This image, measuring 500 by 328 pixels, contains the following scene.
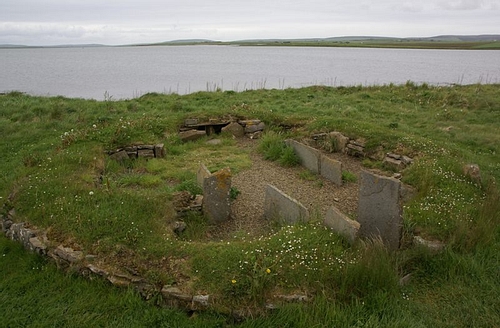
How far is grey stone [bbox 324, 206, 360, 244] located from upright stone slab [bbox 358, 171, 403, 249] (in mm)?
428

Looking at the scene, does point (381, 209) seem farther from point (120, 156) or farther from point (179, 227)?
point (120, 156)

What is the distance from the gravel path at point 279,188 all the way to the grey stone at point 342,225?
0.44 metres

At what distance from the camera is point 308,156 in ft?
27.7

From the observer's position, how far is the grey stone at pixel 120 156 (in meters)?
9.13

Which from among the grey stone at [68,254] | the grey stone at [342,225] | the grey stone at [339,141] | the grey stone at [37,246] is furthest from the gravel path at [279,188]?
the grey stone at [37,246]

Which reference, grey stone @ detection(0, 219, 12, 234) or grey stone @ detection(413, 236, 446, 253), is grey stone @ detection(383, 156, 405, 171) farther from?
grey stone @ detection(0, 219, 12, 234)

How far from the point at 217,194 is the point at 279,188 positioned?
1.58m

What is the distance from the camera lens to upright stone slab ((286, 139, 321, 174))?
814 centimetres

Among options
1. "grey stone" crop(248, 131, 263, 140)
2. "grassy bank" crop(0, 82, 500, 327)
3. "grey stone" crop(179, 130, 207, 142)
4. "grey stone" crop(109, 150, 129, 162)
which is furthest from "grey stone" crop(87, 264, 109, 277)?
"grey stone" crop(248, 131, 263, 140)

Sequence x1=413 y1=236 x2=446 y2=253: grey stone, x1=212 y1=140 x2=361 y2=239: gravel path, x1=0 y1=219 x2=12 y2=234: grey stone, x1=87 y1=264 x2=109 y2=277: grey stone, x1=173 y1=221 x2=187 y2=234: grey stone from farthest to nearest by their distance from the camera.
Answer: x1=212 y1=140 x2=361 y2=239: gravel path < x1=0 y1=219 x2=12 y2=234: grey stone < x1=173 y1=221 x2=187 y2=234: grey stone < x1=413 y1=236 x2=446 y2=253: grey stone < x1=87 y1=264 x2=109 y2=277: grey stone

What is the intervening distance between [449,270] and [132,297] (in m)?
3.70

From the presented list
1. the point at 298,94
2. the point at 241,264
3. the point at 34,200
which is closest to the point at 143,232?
the point at 241,264

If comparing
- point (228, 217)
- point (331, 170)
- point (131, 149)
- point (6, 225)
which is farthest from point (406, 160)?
point (6, 225)

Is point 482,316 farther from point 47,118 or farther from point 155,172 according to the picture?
point 47,118
